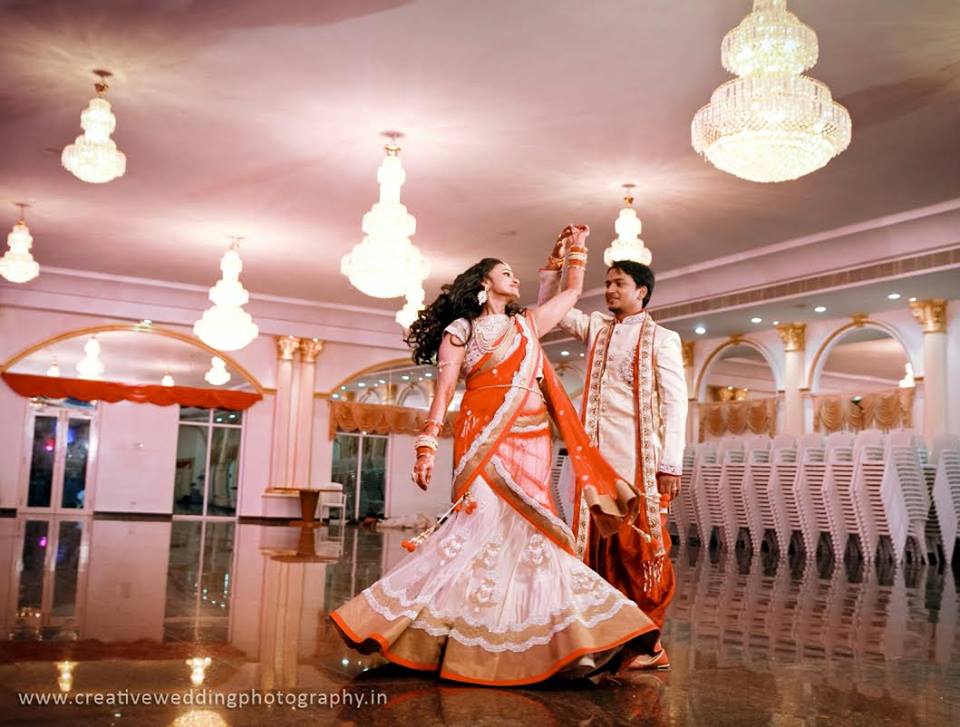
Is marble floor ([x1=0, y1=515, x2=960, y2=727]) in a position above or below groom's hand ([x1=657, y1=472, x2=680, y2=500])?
below

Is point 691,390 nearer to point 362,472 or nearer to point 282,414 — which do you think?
point 362,472

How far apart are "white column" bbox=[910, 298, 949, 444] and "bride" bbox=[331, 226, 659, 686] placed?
1043 centimetres

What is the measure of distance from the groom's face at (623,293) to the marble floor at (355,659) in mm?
1255

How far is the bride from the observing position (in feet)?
8.66

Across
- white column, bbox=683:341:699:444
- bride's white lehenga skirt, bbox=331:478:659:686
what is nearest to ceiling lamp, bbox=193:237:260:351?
white column, bbox=683:341:699:444

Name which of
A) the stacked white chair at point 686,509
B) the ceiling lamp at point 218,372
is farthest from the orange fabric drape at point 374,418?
the stacked white chair at point 686,509

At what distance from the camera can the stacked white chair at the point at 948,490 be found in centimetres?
930

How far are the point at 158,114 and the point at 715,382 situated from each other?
49.2 feet

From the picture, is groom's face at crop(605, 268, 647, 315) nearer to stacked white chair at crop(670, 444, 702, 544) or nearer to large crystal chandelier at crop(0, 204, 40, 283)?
stacked white chair at crop(670, 444, 702, 544)

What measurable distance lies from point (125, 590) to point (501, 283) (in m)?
2.77

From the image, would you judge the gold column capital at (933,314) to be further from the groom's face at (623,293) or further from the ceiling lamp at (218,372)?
the ceiling lamp at (218,372)

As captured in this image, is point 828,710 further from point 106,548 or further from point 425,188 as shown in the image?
point 425,188

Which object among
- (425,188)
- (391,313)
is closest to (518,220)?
(425,188)

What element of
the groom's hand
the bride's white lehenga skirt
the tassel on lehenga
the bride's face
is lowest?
the bride's white lehenga skirt
